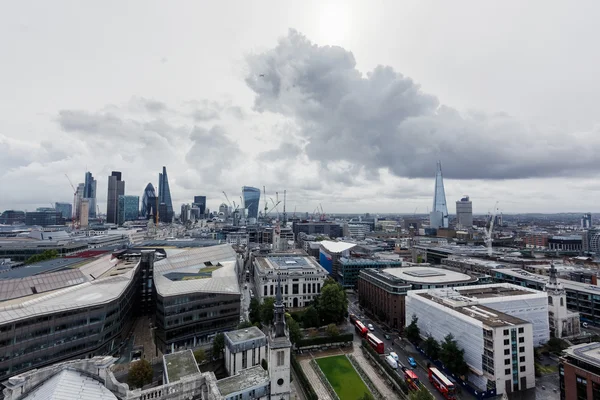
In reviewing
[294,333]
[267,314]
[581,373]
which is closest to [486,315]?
[581,373]

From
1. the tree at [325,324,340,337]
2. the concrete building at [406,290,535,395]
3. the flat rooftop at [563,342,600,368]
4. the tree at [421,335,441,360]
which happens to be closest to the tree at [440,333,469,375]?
the concrete building at [406,290,535,395]

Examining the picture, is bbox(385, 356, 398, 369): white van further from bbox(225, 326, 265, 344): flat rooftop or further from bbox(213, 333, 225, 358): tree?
bbox(213, 333, 225, 358): tree

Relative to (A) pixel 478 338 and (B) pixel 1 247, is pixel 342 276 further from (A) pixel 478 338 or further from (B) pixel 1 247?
(B) pixel 1 247

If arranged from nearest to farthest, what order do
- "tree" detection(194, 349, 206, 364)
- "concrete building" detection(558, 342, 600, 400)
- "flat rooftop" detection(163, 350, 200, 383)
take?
1. "concrete building" detection(558, 342, 600, 400)
2. "flat rooftop" detection(163, 350, 200, 383)
3. "tree" detection(194, 349, 206, 364)

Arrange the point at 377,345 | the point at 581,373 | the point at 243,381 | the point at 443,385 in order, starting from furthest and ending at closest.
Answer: the point at 377,345, the point at 443,385, the point at 243,381, the point at 581,373

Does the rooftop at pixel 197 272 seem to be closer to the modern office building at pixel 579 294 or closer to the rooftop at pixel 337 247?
the rooftop at pixel 337 247

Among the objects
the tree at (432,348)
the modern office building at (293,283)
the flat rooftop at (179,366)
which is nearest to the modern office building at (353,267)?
the modern office building at (293,283)

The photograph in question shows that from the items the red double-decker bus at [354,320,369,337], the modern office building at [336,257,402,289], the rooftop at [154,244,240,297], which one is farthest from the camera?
the modern office building at [336,257,402,289]

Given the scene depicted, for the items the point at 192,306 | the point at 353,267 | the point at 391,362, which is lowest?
the point at 391,362

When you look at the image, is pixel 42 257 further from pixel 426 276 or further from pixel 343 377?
pixel 426 276
